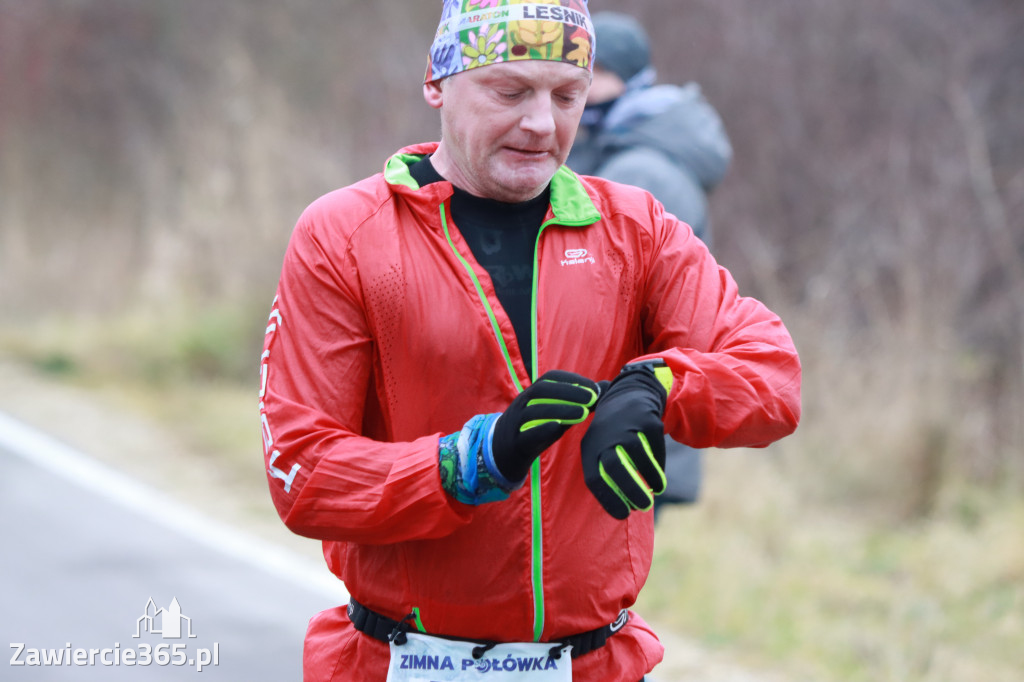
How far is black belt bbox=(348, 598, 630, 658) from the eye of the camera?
6.91ft

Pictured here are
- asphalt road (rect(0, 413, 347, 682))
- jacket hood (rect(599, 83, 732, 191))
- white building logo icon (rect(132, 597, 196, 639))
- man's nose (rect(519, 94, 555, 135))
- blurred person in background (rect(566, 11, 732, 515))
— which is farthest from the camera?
white building logo icon (rect(132, 597, 196, 639))

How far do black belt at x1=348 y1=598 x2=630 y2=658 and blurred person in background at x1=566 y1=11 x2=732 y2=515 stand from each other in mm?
1891

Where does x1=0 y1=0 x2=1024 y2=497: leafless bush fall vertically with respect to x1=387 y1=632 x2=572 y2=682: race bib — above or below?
above

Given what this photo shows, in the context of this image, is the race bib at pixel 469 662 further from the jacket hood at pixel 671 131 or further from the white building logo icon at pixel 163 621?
the white building logo icon at pixel 163 621

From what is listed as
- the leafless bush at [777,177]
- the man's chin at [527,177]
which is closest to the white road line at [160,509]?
Answer: the leafless bush at [777,177]

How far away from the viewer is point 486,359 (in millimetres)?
2072

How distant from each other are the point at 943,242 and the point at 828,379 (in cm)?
171

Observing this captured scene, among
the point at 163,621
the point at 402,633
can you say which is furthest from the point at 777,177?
the point at 402,633

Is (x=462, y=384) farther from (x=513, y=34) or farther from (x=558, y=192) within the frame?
(x=513, y=34)

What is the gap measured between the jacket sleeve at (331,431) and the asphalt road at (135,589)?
10.3 feet

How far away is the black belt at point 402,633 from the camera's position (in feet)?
6.91

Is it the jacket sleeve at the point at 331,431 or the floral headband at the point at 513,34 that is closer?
the jacket sleeve at the point at 331,431

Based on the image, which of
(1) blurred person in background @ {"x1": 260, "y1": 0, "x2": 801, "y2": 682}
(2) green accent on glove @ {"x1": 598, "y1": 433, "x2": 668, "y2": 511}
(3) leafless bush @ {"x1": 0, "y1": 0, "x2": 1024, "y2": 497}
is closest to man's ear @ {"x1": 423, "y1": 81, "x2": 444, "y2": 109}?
(1) blurred person in background @ {"x1": 260, "y1": 0, "x2": 801, "y2": 682}

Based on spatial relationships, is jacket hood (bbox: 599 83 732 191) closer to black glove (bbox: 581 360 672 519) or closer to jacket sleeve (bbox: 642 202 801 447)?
jacket sleeve (bbox: 642 202 801 447)
